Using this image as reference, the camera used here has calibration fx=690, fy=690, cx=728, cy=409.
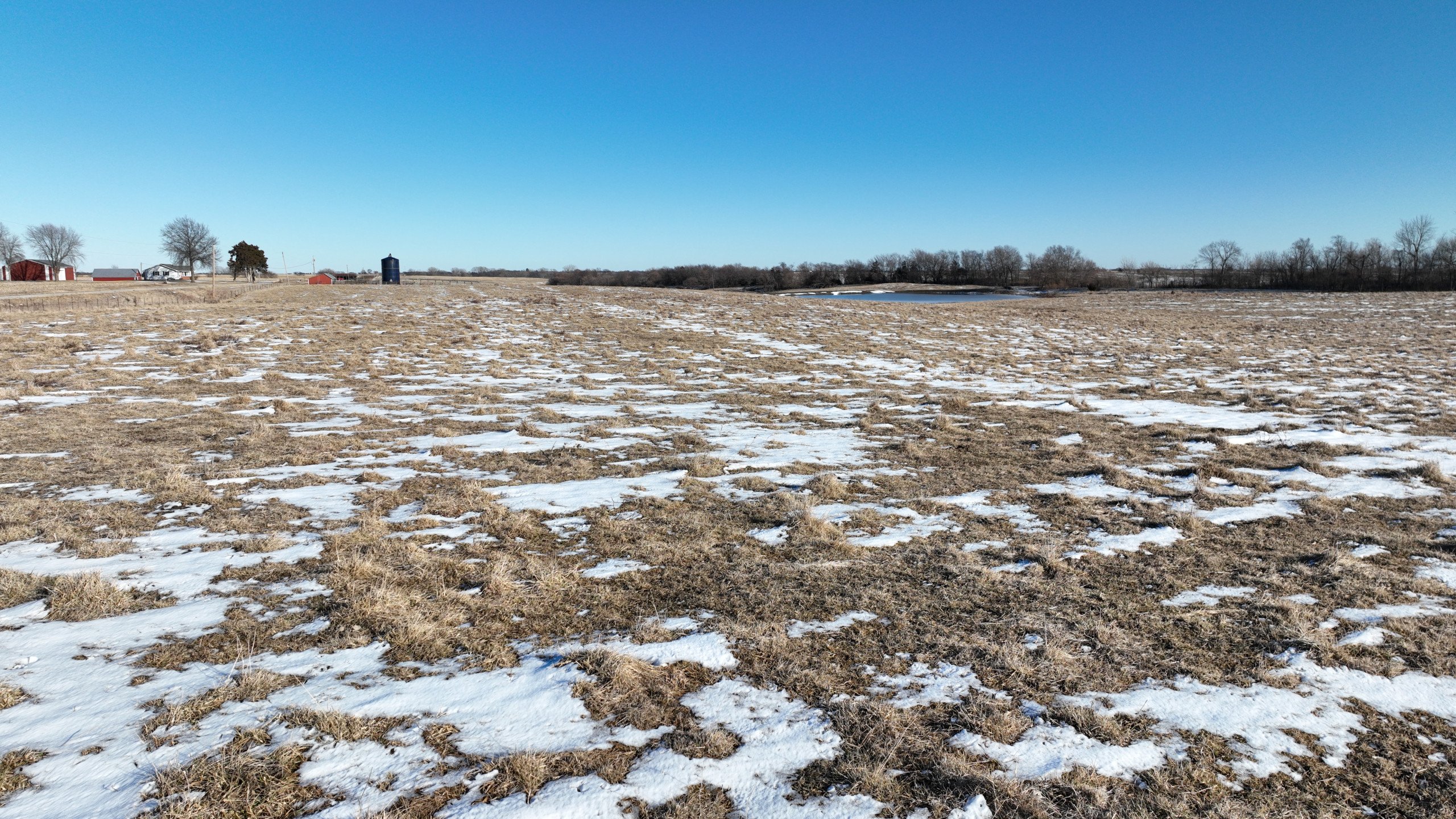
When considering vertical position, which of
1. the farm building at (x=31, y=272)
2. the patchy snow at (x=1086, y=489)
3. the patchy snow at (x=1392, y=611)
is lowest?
the patchy snow at (x=1392, y=611)

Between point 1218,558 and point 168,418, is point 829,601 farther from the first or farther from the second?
point 168,418

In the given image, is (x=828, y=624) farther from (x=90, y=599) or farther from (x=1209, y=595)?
(x=90, y=599)

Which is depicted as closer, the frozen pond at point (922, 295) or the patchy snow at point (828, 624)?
the patchy snow at point (828, 624)

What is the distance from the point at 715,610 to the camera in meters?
4.81

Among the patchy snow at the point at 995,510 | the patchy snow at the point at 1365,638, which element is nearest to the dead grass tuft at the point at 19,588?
the patchy snow at the point at 995,510

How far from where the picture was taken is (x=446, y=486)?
745 cm

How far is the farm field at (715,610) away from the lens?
314 cm

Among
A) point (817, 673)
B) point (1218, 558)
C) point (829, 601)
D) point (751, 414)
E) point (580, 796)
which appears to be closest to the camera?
point (580, 796)

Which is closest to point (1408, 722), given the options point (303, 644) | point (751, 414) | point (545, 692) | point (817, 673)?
point (817, 673)

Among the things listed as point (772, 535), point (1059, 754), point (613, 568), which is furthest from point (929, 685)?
point (613, 568)

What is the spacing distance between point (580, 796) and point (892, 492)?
5.24 meters

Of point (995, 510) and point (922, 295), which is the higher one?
point (922, 295)

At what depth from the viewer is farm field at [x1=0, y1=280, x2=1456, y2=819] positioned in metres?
3.14

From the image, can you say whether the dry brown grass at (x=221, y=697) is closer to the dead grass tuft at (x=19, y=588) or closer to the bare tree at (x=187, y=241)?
the dead grass tuft at (x=19, y=588)
